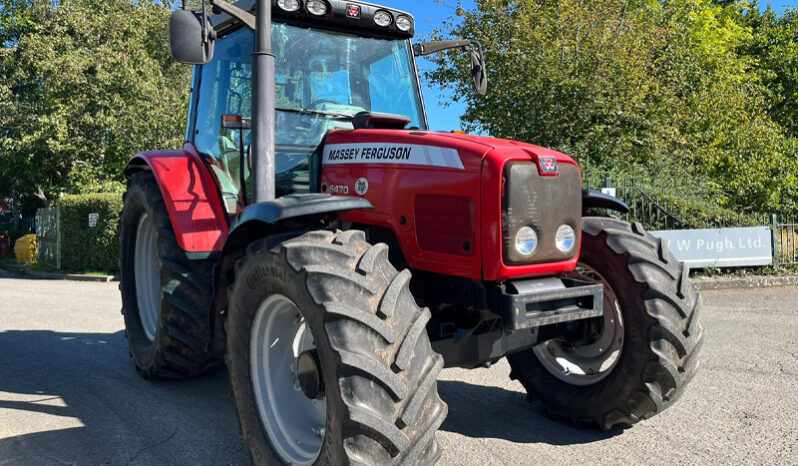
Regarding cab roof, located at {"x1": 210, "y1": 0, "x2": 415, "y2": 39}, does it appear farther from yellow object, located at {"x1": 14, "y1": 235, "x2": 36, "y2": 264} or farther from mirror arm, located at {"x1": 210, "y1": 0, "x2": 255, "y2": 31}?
yellow object, located at {"x1": 14, "y1": 235, "x2": 36, "y2": 264}

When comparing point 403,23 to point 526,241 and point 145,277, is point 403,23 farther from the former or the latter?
point 145,277

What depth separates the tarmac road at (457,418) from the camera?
3.34 metres

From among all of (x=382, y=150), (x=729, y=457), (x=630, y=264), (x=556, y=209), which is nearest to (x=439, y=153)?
(x=382, y=150)

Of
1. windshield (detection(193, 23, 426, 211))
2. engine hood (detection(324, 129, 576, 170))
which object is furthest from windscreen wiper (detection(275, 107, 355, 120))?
engine hood (detection(324, 129, 576, 170))

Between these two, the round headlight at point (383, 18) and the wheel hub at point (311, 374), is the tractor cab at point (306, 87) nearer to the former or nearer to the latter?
the round headlight at point (383, 18)

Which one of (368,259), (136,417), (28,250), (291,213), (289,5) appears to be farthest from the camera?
(28,250)

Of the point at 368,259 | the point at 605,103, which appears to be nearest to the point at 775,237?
the point at 605,103

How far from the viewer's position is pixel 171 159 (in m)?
4.54

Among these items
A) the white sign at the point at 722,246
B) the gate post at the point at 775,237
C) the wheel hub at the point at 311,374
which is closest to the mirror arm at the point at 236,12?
the wheel hub at the point at 311,374

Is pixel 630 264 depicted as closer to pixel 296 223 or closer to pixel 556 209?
pixel 556 209

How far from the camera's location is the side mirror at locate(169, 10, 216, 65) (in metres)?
3.50

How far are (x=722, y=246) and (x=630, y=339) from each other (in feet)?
28.5

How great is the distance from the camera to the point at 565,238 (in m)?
3.12

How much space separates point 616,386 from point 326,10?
2.78 m
